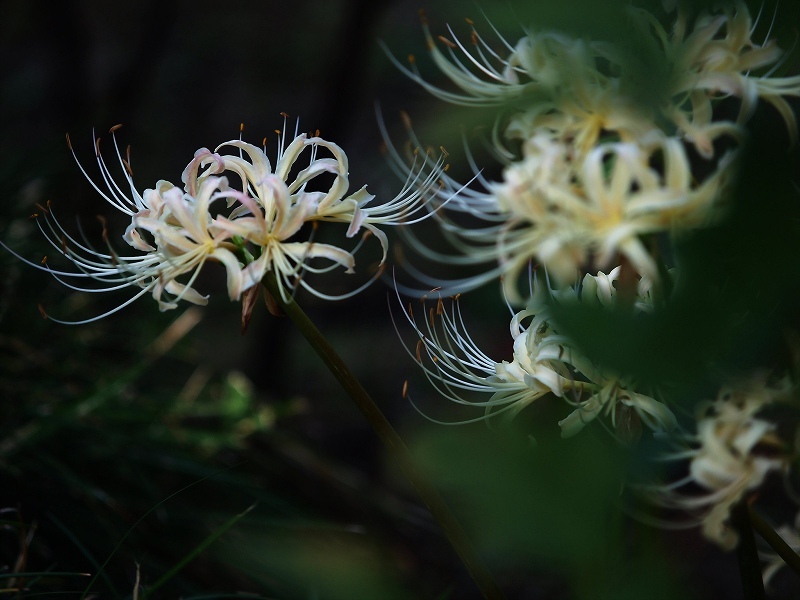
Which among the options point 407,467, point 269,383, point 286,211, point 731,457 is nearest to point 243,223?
point 286,211

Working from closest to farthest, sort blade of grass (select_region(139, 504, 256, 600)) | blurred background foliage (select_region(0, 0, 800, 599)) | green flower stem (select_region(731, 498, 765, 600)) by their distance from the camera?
1. blurred background foliage (select_region(0, 0, 800, 599))
2. green flower stem (select_region(731, 498, 765, 600))
3. blade of grass (select_region(139, 504, 256, 600))

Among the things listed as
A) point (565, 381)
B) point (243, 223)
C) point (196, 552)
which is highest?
point (243, 223)

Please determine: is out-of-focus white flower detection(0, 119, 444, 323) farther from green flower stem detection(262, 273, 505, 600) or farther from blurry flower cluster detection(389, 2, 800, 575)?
blurry flower cluster detection(389, 2, 800, 575)

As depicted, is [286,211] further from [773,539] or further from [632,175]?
[773,539]

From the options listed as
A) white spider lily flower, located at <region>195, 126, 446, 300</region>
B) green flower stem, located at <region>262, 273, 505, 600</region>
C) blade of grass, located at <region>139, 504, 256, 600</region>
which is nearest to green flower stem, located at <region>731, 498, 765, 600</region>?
green flower stem, located at <region>262, 273, 505, 600</region>

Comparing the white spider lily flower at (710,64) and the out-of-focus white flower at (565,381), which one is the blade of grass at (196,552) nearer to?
the out-of-focus white flower at (565,381)

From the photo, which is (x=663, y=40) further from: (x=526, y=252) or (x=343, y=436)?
(x=343, y=436)
